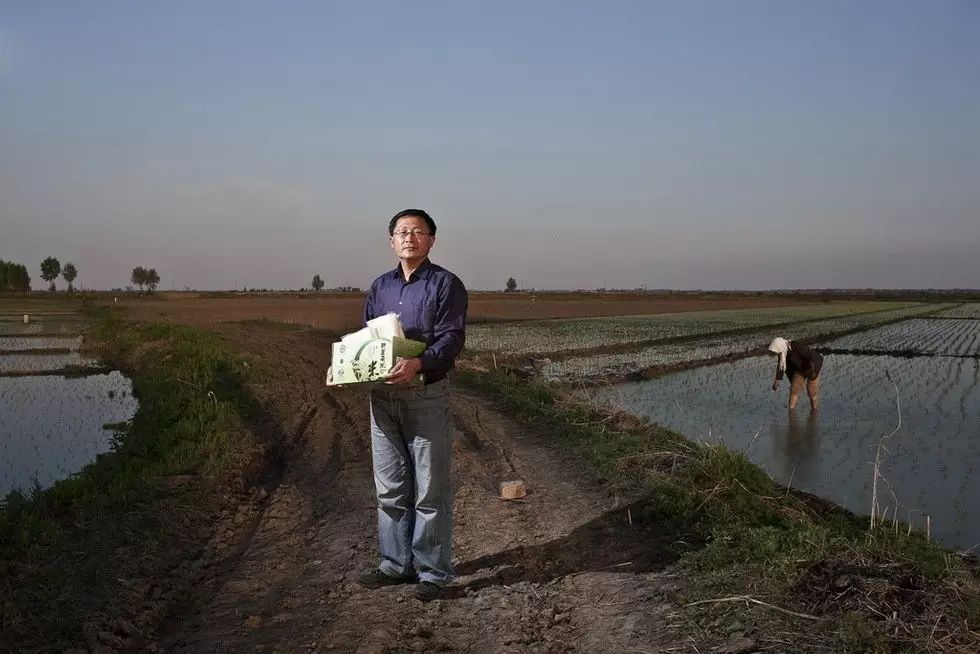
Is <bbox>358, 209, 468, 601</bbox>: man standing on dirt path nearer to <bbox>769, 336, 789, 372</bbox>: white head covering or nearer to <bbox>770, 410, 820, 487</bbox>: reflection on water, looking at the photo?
<bbox>770, 410, 820, 487</bbox>: reflection on water

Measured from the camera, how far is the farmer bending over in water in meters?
9.33

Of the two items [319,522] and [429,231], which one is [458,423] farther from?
[429,231]

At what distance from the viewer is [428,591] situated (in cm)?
328

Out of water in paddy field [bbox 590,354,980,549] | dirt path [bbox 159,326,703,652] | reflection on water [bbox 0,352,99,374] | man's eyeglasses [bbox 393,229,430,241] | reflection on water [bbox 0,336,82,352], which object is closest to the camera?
dirt path [bbox 159,326,703,652]

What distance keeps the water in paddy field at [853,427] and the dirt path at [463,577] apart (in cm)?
188

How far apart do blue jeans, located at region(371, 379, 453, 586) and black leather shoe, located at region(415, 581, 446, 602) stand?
24 mm

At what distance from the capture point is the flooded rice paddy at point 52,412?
700 centimetres

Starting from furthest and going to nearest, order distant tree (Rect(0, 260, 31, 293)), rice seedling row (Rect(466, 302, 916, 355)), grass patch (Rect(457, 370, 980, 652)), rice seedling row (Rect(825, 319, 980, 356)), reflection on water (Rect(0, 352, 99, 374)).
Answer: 1. distant tree (Rect(0, 260, 31, 293))
2. rice seedling row (Rect(825, 319, 980, 356))
3. rice seedling row (Rect(466, 302, 916, 355))
4. reflection on water (Rect(0, 352, 99, 374))
5. grass patch (Rect(457, 370, 980, 652))

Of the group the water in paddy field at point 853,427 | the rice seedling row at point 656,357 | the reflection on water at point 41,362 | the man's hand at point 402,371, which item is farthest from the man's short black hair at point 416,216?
the reflection on water at point 41,362

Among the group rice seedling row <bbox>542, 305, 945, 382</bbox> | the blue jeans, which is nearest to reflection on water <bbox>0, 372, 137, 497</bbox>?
the blue jeans

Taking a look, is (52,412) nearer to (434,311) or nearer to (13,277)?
(434,311)

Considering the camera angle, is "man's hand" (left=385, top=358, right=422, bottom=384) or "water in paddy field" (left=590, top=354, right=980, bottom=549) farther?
"water in paddy field" (left=590, top=354, right=980, bottom=549)

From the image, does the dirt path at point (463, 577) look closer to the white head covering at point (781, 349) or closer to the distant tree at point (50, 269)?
the white head covering at point (781, 349)

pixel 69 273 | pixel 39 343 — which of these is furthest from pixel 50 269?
pixel 39 343
